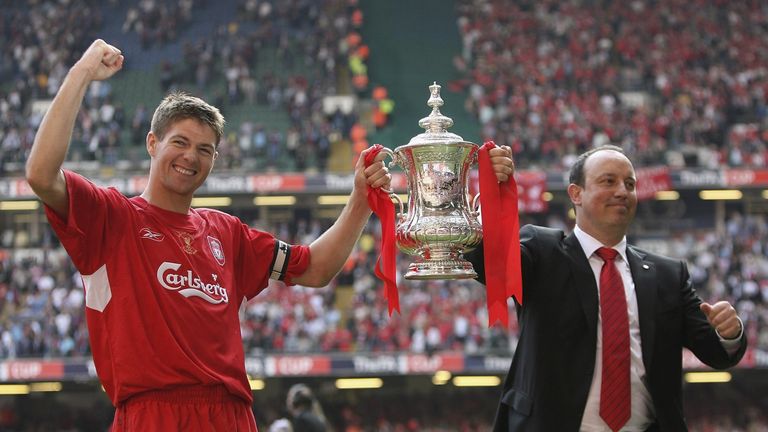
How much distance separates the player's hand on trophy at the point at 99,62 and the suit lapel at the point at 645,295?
214cm

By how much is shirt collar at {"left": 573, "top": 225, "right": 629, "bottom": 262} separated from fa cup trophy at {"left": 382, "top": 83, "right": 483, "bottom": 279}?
0.44 meters

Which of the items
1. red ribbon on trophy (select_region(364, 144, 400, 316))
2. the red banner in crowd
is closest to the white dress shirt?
red ribbon on trophy (select_region(364, 144, 400, 316))

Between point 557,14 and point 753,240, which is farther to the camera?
point 557,14

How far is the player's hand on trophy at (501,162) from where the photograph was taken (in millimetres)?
4055

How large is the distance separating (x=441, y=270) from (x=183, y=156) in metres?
1.05

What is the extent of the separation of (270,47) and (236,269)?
24753 millimetres

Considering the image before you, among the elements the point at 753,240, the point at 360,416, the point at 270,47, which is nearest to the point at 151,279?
the point at 360,416

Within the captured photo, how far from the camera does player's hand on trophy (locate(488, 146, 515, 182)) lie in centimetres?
405

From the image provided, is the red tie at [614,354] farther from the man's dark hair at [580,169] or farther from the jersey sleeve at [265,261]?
the jersey sleeve at [265,261]

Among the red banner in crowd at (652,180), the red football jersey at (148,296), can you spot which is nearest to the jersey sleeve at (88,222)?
the red football jersey at (148,296)

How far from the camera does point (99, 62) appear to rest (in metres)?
3.43

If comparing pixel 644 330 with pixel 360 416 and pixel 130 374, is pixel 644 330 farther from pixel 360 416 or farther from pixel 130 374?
pixel 360 416

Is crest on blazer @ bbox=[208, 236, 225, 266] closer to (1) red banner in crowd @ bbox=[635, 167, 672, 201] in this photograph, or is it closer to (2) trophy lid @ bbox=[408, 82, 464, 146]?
(2) trophy lid @ bbox=[408, 82, 464, 146]

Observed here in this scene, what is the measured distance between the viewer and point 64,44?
90.4 feet
